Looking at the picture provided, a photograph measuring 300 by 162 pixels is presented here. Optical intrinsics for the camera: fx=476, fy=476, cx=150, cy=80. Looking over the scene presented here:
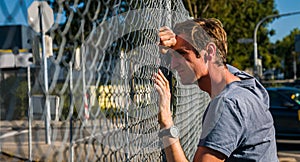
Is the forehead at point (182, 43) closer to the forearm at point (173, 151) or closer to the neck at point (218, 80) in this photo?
the neck at point (218, 80)

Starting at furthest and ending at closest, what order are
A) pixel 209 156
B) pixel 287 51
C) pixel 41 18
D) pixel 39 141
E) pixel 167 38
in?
pixel 287 51, pixel 167 38, pixel 209 156, pixel 39 141, pixel 41 18

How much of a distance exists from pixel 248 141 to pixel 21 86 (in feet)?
3.11

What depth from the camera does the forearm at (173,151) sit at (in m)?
2.04

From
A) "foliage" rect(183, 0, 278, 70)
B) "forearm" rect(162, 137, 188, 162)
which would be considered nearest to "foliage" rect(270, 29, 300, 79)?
"foliage" rect(183, 0, 278, 70)

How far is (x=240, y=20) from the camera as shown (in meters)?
28.7

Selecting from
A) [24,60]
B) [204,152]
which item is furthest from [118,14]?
[204,152]

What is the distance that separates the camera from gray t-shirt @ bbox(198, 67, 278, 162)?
6.15ft

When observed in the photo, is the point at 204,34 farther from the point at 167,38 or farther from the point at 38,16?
the point at 38,16

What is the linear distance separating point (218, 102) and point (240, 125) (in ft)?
0.42

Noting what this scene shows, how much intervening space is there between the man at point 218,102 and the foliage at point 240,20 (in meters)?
13.8

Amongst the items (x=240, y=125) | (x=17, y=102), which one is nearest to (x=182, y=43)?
(x=240, y=125)

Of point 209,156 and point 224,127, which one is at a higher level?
point 224,127

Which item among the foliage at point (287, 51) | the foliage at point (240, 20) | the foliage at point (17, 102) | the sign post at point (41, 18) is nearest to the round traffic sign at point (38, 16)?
the sign post at point (41, 18)

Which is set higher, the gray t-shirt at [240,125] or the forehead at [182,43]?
the forehead at [182,43]
